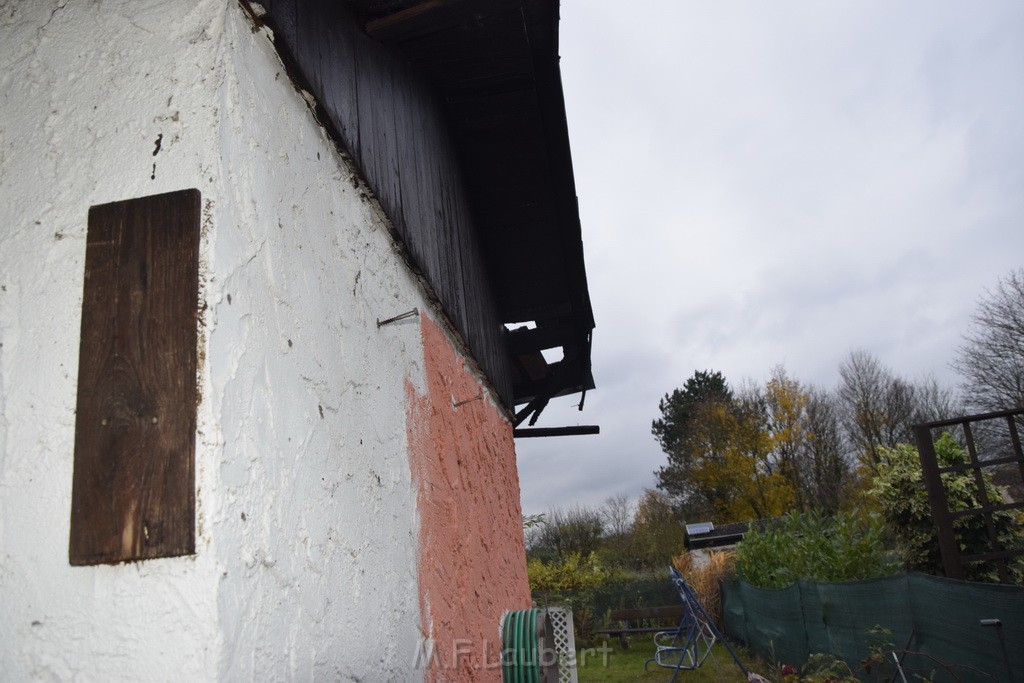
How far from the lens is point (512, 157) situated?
5.41 meters

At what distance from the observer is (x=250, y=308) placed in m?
1.61

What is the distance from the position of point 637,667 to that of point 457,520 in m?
11.4

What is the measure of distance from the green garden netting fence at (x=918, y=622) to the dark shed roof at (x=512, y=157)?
3.44 m

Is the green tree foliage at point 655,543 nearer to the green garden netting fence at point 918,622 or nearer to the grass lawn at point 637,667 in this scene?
the grass lawn at point 637,667

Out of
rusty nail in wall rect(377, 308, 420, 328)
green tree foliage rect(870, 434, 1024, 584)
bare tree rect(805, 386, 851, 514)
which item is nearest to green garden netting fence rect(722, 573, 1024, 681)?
green tree foliage rect(870, 434, 1024, 584)

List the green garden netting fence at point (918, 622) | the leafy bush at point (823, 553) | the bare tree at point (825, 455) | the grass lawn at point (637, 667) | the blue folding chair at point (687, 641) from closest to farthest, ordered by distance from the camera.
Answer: the green garden netting fence at point (918, 622), the leafy bush at point (823, 553), the blue folding chair at point (687, 641), the grass lawn at point (637, 667), the bare tree at point (825, 455)

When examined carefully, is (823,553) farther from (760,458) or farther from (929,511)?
(760,458)

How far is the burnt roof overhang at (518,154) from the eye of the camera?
3.43 m

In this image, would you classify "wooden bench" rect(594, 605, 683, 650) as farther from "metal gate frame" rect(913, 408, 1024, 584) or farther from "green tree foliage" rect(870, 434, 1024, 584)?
"metal gate frame" rect(913, 408, 1024, 584)

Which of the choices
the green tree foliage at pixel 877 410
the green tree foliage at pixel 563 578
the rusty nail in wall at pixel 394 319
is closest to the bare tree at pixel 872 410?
the green tree foliage at pixel 877 410

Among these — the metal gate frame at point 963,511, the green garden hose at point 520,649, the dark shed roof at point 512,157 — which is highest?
the dark shed roof at point 512,157

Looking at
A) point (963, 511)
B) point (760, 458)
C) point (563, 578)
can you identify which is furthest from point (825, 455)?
point (963, 511)

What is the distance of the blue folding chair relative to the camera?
426 inches

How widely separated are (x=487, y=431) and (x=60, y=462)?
358cm
